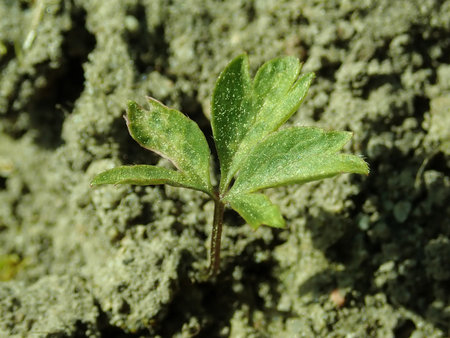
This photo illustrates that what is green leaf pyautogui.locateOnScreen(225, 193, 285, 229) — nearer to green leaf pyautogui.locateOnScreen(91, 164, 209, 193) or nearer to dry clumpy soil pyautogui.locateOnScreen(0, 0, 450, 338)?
green leaf pyautogui.locateOnScreen(91, 164, 209, 193)

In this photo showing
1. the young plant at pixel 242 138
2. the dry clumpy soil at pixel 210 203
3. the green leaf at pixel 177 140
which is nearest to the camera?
the young plant at pixel 242 138

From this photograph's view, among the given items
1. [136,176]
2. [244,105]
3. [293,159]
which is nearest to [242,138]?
[244,105]

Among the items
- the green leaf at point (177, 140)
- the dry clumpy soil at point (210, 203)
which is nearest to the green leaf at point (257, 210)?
the green leaf at point (177, 140)

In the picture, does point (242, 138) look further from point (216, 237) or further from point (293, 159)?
point (216, 237)

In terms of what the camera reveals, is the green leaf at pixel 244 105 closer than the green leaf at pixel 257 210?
No

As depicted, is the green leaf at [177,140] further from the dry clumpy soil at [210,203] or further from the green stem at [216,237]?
the dry clumpy soil at [210,203]

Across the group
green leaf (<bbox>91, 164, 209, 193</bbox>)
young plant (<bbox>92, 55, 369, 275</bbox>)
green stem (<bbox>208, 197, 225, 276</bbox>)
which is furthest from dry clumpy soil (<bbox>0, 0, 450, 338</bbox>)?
green leaf (<bbox>91, 164, 209, 193</bbox>)
